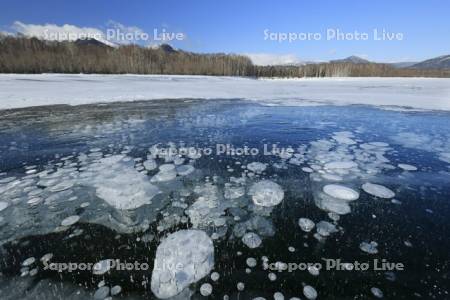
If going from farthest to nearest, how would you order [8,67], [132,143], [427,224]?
[8,67] → [132,143] → [427,224]

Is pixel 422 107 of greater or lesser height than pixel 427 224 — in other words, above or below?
above

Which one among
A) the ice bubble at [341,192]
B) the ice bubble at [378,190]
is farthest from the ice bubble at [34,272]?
the ice bubble at [378,190]

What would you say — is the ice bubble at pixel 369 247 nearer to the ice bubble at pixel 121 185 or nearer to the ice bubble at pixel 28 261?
the ice bubble at pixel 121 185

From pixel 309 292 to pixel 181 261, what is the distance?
2.46 feet

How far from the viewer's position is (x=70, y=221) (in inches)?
77.1

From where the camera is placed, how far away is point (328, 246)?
5.55ft

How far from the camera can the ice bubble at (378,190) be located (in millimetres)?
2352

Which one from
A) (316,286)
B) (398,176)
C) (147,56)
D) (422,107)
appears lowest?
(316,286)

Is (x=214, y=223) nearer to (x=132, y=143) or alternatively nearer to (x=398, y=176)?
(x=398, y=176)

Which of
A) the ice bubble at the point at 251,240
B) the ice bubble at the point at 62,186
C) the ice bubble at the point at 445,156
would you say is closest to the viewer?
the ice bubble at the point at 251,240

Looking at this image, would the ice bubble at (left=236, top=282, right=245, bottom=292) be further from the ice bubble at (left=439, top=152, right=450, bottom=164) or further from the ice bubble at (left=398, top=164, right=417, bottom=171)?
the ice bubble at (left=439, top=152, right=450, bottom=164)

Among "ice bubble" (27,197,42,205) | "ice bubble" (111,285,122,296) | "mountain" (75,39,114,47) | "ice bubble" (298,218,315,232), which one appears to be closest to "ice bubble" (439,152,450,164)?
"ice bubble" (298,218,315,232)

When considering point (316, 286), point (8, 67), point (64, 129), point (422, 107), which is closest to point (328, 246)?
point (316, 286)

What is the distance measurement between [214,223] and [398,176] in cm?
211
